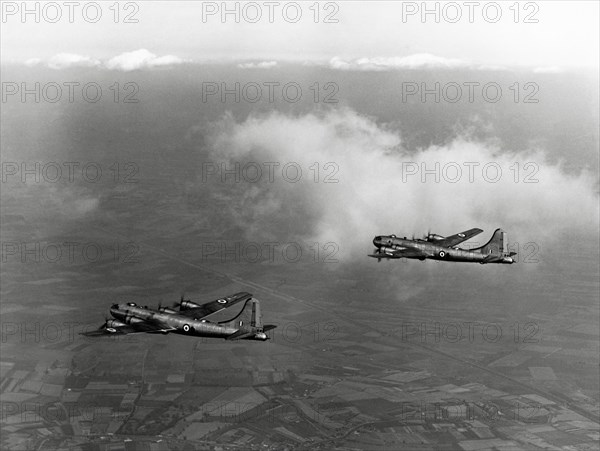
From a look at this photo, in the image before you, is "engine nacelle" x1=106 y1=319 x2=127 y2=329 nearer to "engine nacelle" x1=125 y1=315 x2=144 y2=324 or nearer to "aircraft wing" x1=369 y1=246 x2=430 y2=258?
"engine nacelle" x1=125 y1=315 x2=144 y2=324

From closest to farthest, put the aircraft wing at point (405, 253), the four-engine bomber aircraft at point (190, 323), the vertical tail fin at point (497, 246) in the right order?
the four-engine bomber aircraft at point (190, 323) → the aircraft wing at point (405, 253) → the vertical tail fin at point (497, 246)

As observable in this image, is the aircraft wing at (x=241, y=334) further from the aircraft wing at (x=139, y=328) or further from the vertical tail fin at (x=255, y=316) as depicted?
the aircraft wing at (x=139, y=328)

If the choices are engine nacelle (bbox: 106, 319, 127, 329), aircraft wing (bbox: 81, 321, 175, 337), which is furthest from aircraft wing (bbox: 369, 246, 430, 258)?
engine nacelle (bbox: 106, 319, 127, 329)

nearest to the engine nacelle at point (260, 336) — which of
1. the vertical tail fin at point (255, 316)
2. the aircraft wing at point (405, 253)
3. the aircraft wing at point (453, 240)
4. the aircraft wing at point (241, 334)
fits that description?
the aircraft wing at point (241, 334)

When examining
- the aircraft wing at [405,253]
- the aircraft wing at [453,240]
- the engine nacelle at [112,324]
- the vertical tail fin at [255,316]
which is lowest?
the engine nacelle at [112,324]

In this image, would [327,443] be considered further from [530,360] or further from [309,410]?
[530,360]

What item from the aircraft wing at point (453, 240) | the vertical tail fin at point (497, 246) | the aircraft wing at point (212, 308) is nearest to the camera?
the aircraft wing at point (212, 308)

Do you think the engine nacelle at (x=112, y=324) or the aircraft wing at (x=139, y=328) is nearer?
the aircraft wing at (x=139, y=328)

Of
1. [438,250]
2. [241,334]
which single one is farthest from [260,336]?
[438,250]

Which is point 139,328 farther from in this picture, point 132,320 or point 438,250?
point 438,250
